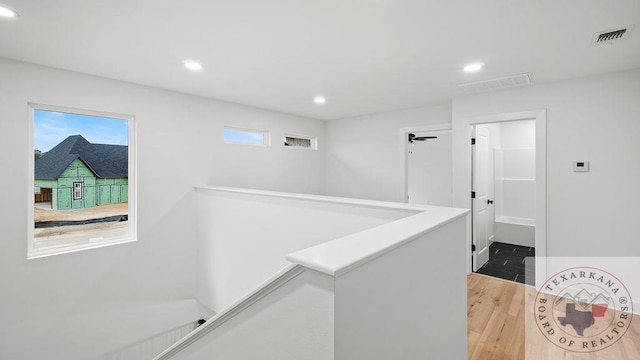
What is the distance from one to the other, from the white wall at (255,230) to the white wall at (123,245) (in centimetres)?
34

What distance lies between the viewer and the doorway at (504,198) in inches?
153

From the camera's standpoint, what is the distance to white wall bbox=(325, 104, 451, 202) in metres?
4.54

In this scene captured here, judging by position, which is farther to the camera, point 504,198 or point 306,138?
point 504,198

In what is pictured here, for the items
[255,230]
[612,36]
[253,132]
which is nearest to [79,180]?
[255,230]

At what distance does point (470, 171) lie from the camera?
372 cm

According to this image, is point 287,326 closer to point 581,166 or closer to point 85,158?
point 85,158

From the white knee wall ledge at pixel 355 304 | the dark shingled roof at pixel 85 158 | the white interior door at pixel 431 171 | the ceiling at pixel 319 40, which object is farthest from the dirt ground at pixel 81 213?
the white interior door at pixel 431 171

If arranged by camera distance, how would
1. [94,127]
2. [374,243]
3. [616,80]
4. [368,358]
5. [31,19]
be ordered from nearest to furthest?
[368,358], [374,243], [31,19], [616,80], [94,127]

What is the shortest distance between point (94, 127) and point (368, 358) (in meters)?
3.59

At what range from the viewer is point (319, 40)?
2.17 metres

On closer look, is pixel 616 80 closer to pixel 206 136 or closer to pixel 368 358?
pixel 368 358

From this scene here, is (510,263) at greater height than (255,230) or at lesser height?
lesser

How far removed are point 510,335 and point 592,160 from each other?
2022 mm

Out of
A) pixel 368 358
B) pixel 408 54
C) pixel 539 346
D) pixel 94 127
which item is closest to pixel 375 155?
pixel 408 54
